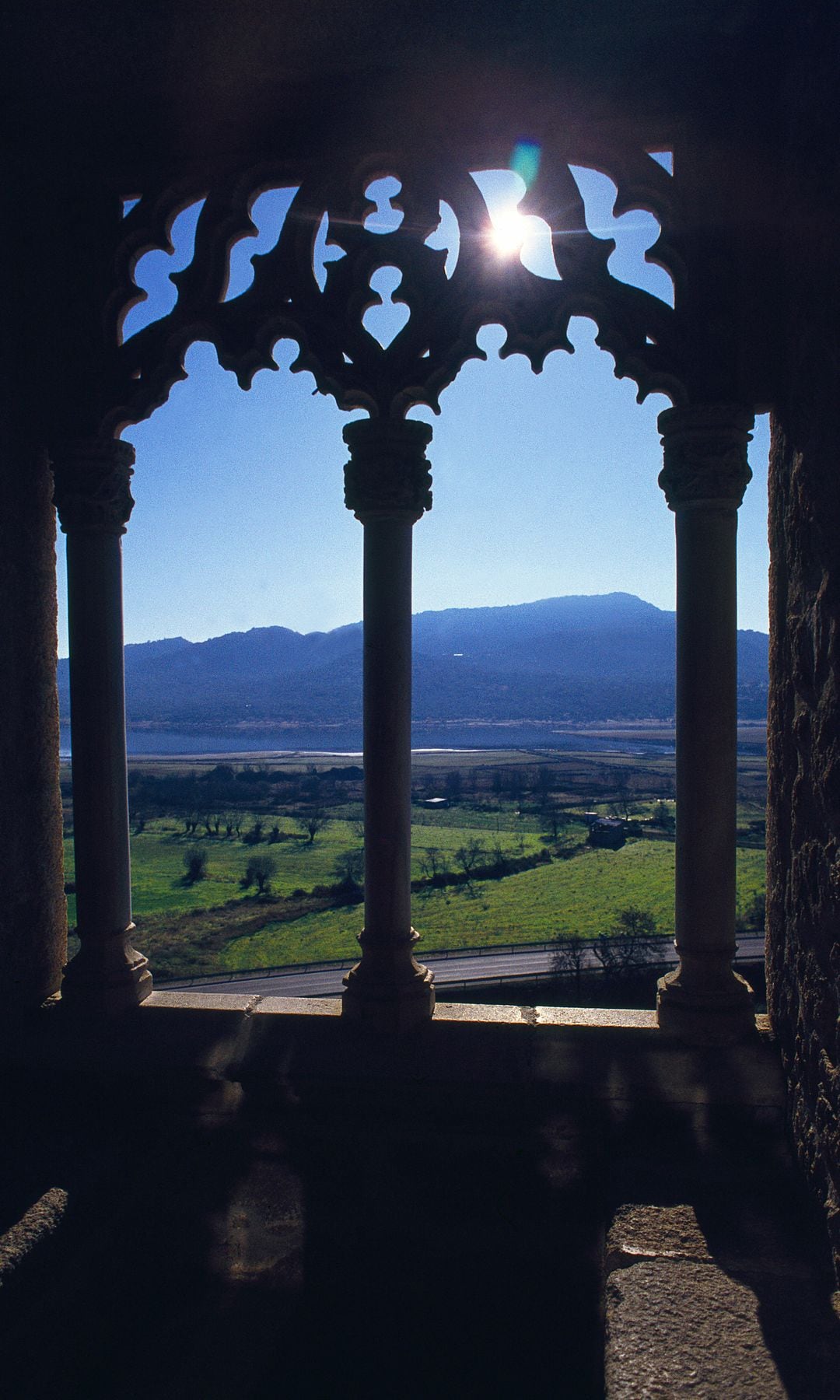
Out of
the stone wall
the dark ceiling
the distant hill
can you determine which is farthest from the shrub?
the distant hill

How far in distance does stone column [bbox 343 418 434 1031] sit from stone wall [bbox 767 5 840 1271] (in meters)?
1.75

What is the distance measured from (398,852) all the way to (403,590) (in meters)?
1.39

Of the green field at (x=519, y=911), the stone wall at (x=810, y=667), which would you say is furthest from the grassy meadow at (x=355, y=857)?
the stone wall at (x=810, y=667)

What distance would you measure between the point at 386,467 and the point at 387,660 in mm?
1002

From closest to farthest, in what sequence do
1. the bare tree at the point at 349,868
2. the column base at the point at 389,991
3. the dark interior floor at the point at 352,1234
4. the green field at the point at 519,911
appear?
the dark interior floor at the point at 352,1234, the column base at the point at 389,991, the green field at the point at 519,911, the bare tree at the point at 349,868

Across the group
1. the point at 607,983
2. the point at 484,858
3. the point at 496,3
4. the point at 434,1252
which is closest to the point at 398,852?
the point at 434,1252

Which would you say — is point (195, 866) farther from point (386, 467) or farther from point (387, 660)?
point (386, 467)

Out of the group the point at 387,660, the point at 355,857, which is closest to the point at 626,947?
the point at 355,857

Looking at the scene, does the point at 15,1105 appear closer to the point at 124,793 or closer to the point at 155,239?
the point at 124,793

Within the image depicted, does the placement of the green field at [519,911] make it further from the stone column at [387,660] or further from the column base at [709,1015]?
the column base at [709,1015]

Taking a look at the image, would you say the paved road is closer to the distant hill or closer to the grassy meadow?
the grassy meadow

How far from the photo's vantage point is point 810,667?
11.2 ft

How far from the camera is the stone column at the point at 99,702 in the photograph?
4.64 meters

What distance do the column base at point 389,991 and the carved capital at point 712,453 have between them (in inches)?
106
